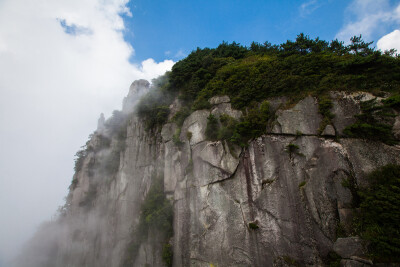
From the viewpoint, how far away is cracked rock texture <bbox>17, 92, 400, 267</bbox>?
41.4 ft

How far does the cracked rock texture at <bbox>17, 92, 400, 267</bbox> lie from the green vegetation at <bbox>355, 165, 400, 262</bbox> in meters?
0.60

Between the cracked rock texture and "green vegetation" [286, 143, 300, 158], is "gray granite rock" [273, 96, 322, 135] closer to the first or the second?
the cracked rock texture

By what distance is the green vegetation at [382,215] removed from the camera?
33.3ft

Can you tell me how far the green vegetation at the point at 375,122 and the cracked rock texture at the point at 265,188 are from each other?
0.46 metres

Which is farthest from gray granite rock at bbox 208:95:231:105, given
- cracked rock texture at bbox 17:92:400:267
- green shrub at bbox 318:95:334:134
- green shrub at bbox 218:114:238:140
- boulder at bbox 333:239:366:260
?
boulder at bbox 333:239:366:260

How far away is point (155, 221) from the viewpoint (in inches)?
760

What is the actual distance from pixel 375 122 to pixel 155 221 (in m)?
17.5

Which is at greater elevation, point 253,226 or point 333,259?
point 253,226

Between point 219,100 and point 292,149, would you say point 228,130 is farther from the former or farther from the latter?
point 292,149

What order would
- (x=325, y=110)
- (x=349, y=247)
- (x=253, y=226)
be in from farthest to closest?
(x=325, y=110), (x=253, y=226), (x=349, y=247)

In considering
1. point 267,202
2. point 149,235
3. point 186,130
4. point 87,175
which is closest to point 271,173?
point 267,202

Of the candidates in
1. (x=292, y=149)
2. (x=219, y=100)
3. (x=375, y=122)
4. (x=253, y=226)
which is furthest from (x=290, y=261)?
(x=219, y=100)

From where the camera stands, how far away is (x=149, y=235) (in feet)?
65.6

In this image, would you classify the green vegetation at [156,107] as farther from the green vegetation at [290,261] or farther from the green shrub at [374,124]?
the green shrub at [374,124]
